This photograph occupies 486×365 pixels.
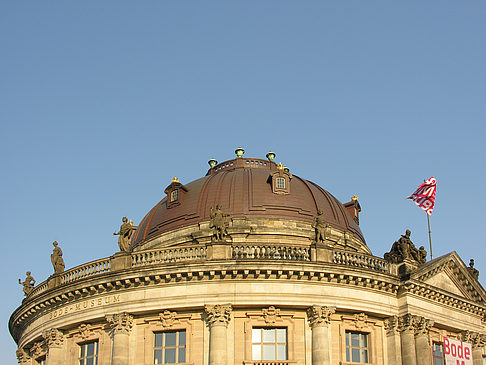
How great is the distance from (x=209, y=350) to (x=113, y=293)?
5565mm

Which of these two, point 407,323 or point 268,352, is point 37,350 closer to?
point 268,352

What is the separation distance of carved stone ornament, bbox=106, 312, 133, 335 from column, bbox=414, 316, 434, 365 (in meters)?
13.7

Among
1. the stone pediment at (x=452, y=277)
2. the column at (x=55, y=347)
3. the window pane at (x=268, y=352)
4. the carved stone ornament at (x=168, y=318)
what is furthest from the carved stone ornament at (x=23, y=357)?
the stone pediment at (x=452, y=277)

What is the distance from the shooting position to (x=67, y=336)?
36.5 metres

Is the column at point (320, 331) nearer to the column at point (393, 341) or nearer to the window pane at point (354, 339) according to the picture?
the window pane at point (354, 339)

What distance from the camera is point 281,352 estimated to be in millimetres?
33500

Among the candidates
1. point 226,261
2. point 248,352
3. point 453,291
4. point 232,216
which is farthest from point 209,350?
point 453,291

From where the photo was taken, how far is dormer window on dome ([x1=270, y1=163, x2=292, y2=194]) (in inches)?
1758

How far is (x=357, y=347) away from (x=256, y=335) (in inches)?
196

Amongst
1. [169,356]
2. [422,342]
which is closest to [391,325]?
[422,342]

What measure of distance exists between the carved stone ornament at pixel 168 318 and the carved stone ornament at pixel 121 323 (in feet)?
5.23

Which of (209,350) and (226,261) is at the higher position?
(226,261)

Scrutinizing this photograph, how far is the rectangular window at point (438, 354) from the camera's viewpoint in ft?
123

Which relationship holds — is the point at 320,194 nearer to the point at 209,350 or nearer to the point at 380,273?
the point at 380,273
